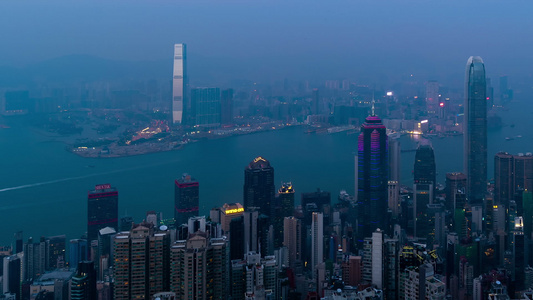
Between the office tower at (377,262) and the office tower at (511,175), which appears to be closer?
the office tower at (377,262)

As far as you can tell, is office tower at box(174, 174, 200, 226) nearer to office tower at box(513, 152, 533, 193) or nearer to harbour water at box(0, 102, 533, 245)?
harbour water at box(0, 102, 533, 245)

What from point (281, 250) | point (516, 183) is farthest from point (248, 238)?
point (516, 183)

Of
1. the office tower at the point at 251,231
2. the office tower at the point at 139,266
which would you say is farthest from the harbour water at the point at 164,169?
the office tower at the point at 139,266

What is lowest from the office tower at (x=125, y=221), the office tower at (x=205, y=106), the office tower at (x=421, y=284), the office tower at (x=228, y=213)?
the office tower at (x=421, y=284)

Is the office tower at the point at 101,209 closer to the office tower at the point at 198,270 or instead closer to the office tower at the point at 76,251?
the office tower at the point at 76,251

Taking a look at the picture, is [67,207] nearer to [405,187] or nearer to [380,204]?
[380,204]

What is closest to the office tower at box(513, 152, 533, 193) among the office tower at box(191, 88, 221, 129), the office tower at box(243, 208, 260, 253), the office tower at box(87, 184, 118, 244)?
the office tower at box(243, 208, 260, 253)

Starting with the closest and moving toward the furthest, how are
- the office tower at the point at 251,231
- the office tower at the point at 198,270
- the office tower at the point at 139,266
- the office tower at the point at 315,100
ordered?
the office tower at the point at 198,270
the office tower at the point at 139,266
the office tower at the point at 251,231
the office tower at the point at 315,100
